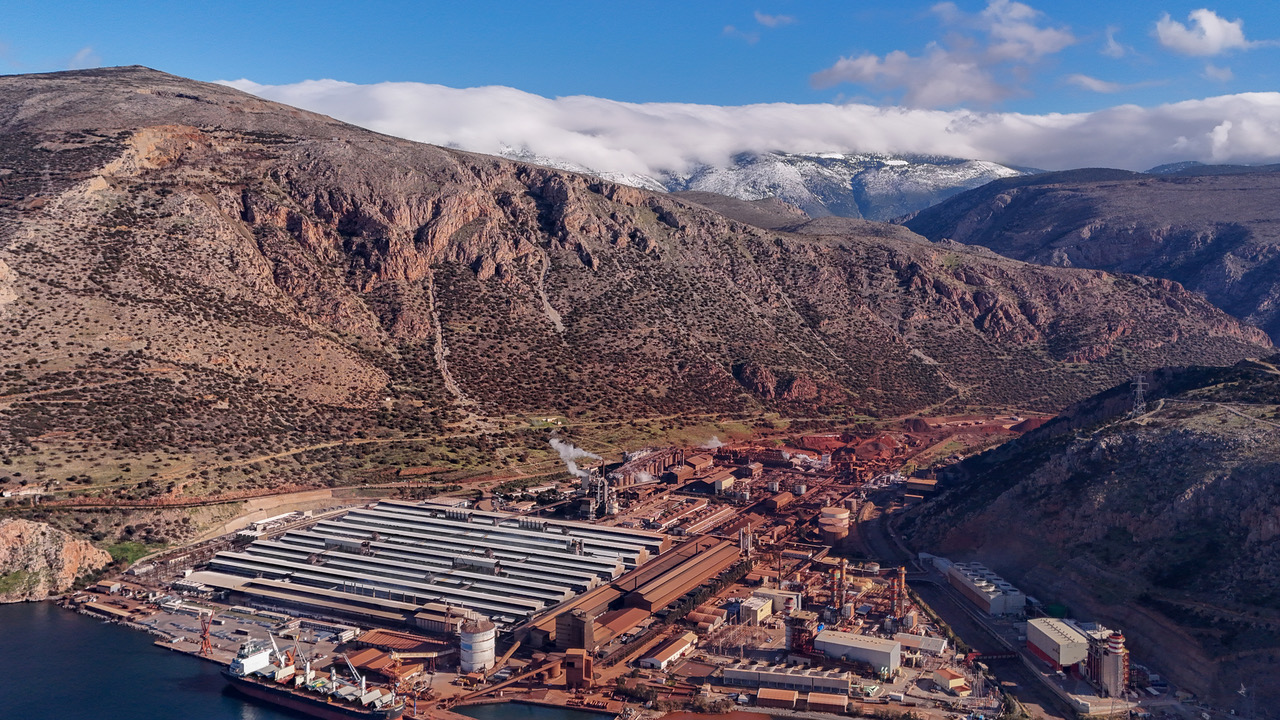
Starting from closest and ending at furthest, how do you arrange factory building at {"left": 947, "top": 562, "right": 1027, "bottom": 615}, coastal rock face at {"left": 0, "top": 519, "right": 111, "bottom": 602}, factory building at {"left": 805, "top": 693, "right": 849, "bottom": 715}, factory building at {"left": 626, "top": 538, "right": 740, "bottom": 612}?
factory building at {"left": 805, "top": 693, "right": 849, "bottom": 715}
factory building at {"left": 947, "top": 562, "right": 1027, "bottom": 615}
factory building at {"left": 626, "top": 538, "right": 740, "bottom": 612}
coastal rock face at {"left": 0, "top": 519, "right": 111, "bottom": 602}

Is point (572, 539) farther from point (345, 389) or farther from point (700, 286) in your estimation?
point (700, 286)

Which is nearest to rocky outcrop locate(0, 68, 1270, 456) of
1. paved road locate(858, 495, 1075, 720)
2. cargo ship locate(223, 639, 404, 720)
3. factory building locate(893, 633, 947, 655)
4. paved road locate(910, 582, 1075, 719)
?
cargo ship locate(223, 639, 404, 720)

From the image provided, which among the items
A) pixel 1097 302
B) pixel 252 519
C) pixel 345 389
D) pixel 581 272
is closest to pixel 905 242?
pixel 1097 302

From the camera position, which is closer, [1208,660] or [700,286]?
[1208,660]

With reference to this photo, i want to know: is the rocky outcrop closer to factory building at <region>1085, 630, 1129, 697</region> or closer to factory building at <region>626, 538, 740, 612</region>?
factory building at <region>626, 538, 740, 612</region>

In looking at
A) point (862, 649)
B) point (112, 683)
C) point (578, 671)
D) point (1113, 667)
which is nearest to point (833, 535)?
point (862, 649)

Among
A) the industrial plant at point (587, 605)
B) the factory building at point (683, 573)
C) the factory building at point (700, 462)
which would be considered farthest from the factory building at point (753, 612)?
the factory building at point (700, 462)

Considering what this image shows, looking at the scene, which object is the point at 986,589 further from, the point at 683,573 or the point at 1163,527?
the point at 683,573
